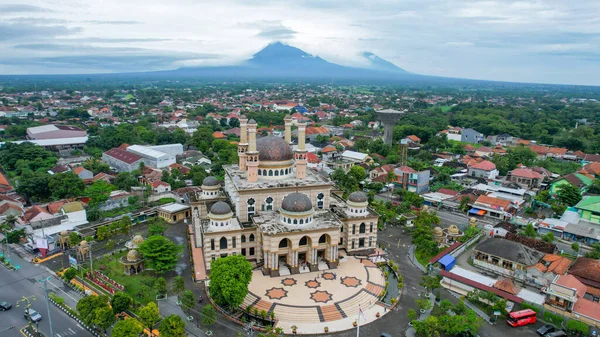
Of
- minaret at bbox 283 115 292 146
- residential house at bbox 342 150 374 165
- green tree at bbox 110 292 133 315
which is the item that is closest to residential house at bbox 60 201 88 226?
green tree at bbox 110 292 133 315

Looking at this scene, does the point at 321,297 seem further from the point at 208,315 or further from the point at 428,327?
the point at 208,315

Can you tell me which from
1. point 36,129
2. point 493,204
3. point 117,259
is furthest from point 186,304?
point 36,129

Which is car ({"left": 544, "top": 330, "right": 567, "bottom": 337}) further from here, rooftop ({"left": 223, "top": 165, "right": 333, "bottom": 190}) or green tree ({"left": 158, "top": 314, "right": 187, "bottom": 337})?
green tree ({"left": 158, "top": 314, "right": 187, "bottom": 337})

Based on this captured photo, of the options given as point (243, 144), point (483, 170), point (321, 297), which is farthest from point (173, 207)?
point (483, 170)

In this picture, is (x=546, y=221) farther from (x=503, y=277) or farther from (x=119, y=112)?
(x=119, y=112)

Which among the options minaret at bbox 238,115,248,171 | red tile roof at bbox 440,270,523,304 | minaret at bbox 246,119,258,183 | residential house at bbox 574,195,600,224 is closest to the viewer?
red tile roof at bbox 440,270,523,304
